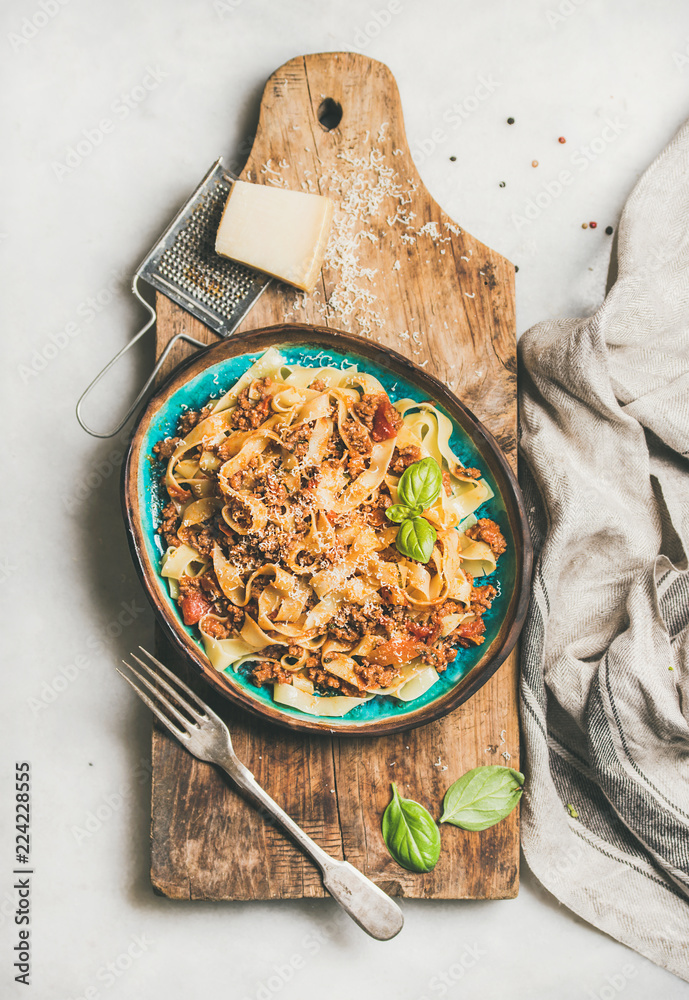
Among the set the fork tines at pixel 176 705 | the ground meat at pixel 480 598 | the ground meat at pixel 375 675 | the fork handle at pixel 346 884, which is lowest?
the fork handle at pixel 346 884

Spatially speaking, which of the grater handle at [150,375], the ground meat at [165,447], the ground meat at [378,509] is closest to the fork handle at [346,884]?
the ground meat at [378,509]

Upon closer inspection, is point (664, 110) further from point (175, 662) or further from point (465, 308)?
point (175, 662)

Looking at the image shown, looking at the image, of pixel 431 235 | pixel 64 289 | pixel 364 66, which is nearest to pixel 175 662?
pixel 64 289

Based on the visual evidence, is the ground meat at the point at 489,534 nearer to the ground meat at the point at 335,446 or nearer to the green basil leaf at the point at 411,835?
the ground meat at the point at 335,446

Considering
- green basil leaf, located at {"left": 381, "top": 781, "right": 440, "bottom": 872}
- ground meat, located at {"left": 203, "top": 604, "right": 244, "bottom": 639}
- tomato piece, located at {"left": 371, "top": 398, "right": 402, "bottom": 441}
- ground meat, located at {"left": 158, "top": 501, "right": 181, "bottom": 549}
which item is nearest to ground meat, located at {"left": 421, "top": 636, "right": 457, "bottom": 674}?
green basil leaf, located at {"left": 381, "top": 781, "right": 440, "bottom": 872}

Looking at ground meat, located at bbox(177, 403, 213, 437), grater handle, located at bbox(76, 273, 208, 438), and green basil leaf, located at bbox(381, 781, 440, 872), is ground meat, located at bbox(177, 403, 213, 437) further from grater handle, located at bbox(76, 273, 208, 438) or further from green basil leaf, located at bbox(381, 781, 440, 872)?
green basil leaf, located at bbox(381, 781, 440, 872)

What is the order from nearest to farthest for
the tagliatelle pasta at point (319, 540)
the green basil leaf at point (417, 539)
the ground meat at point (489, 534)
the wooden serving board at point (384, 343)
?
the green basil leaf at point (417, 539) < the tagliatelle pasta at point (319, 540) < the ground meat at point (489, 534) < the wooden serving board at point (384, 343)

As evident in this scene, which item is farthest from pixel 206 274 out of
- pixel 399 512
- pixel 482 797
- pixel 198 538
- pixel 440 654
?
pixel 482 797
